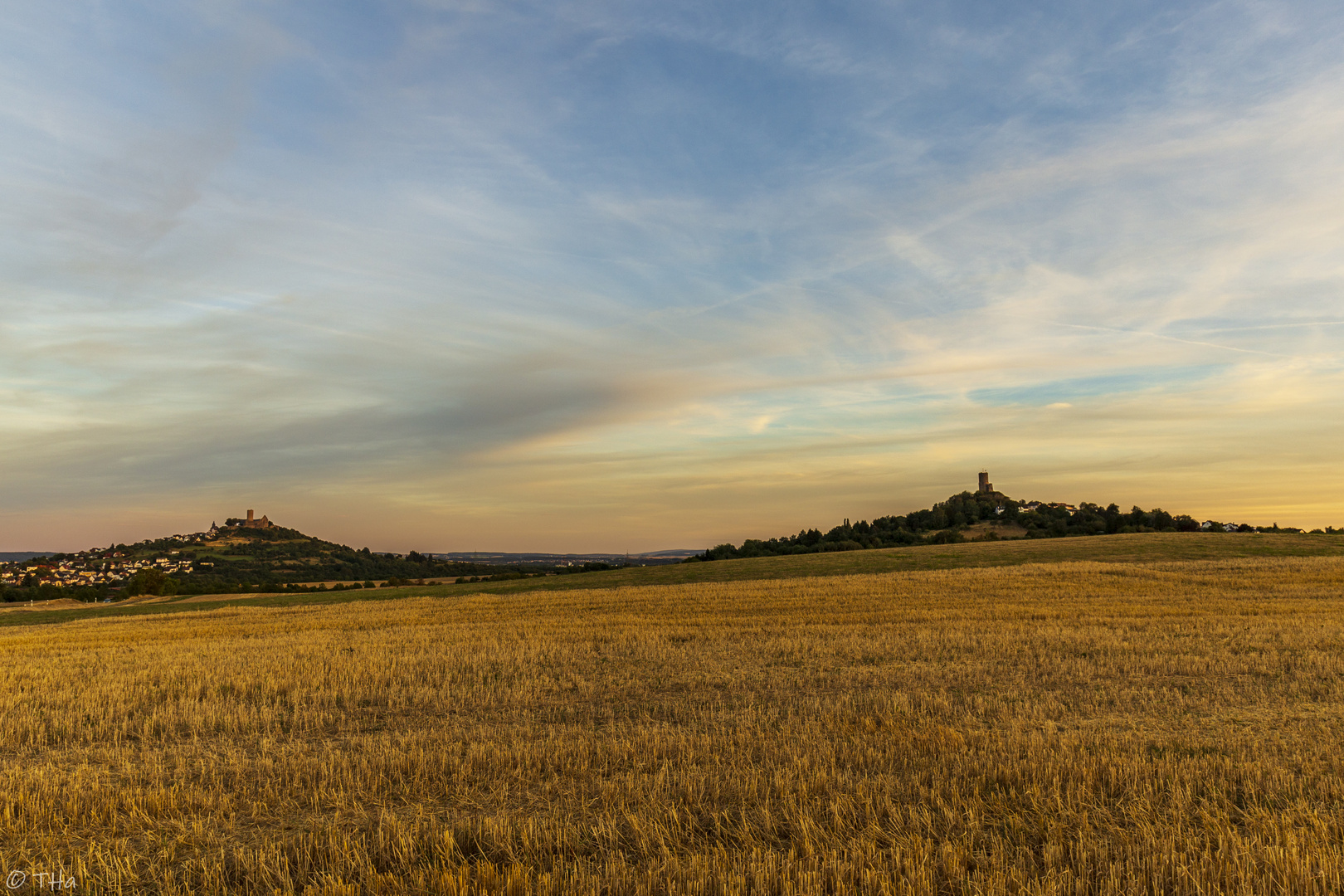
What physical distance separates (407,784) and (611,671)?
8.96 metres

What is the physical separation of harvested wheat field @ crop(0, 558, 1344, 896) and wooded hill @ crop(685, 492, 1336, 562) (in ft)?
240

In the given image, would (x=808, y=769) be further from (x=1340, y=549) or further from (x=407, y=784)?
(x=1340, y=549)

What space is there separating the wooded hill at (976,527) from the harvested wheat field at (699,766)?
73054 mm

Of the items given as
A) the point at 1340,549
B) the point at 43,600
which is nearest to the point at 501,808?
the point at 1340,549

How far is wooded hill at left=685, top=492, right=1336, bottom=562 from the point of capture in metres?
96.1

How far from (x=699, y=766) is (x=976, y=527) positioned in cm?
10485

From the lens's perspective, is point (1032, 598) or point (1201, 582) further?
point (1201, 582)

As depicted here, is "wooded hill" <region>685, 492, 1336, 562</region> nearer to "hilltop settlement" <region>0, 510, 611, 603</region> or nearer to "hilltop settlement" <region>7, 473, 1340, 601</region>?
"hilltop settlement" <region>7, 473, 1340, 601</region>

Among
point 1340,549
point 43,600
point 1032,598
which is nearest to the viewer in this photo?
point 1032,598

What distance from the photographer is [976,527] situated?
345 ft

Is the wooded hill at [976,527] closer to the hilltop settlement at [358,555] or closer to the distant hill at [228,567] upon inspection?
the hilltop settlement at [358,555]

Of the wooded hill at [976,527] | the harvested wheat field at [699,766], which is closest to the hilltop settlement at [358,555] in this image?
the wooded hill at [976,527]

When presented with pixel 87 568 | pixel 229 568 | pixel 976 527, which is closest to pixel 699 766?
pixel 976 527

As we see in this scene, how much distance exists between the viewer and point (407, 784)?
8711mm
